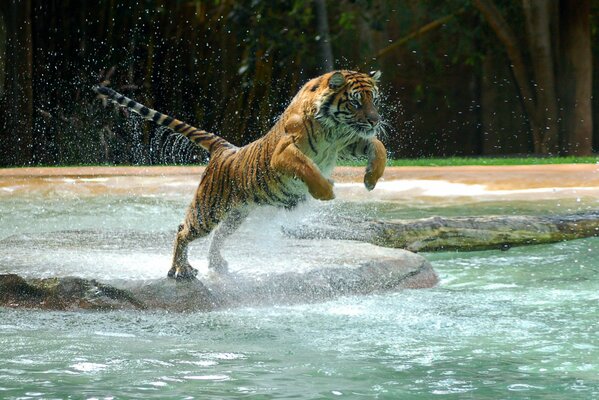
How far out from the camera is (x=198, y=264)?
6.45m

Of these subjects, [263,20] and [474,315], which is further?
[263,20]

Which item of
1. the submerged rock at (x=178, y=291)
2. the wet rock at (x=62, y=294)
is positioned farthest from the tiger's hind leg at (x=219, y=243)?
the wet rock at (x=62, y=294)

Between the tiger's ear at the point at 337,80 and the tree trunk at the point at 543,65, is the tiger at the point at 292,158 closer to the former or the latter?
the tiger's ear at the point at 337,80

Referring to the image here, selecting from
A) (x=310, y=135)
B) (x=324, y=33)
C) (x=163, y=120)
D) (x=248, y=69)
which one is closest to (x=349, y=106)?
(x=310, y=135)

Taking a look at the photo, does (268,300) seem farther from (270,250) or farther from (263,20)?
(263,20)

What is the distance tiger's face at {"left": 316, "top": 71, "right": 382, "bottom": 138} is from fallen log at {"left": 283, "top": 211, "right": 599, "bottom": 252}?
7.80 ft

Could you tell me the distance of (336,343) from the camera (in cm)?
463

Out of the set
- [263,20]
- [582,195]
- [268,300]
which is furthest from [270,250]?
[263,20]

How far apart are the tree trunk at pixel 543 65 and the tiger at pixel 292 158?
10.1 metres

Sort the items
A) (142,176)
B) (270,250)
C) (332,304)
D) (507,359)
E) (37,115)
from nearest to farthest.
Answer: (507,359), (332,304), (270,250), (142,176), (37,115)

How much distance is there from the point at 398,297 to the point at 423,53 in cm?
1192

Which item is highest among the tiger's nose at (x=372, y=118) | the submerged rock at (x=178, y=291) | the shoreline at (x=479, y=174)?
the tiger's nose at (x=372, y=118)

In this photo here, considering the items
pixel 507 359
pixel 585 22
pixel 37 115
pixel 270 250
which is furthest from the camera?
pixel 37 115

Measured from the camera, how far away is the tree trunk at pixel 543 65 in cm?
1545
